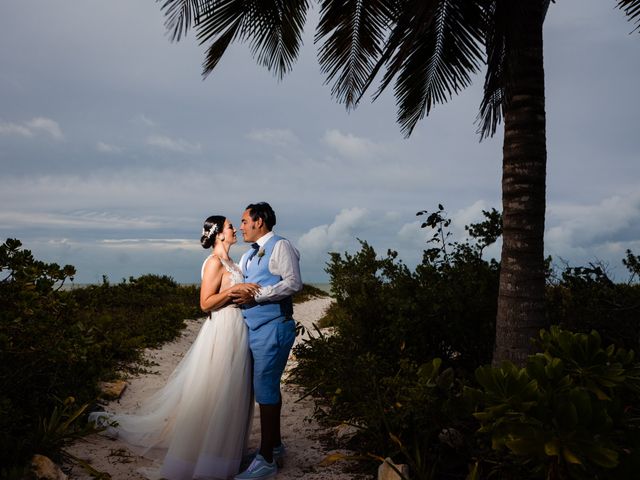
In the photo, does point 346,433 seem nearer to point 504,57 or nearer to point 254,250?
point 254,250

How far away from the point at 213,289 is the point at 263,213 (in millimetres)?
813

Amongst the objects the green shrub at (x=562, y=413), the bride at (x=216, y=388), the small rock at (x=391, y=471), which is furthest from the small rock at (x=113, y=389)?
the green shrub at (x=562, y=413)

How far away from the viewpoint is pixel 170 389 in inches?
212

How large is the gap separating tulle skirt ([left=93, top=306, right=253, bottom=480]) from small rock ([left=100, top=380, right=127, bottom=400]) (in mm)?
2559

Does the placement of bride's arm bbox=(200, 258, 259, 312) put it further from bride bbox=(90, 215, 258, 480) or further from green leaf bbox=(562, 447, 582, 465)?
green leaf bbox=(562, 447, 582, 465)

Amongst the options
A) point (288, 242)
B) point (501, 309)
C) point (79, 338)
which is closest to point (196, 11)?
point (288, 242)

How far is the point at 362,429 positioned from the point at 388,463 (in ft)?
3.00

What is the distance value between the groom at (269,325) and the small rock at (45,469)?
4.53ft

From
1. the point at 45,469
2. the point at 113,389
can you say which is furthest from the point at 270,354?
the point at 113,389

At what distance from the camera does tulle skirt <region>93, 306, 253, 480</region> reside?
14.5 feet

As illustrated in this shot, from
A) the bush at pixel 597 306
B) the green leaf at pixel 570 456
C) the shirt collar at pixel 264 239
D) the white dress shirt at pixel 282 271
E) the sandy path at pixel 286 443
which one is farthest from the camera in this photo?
the bush at pixel 597 306

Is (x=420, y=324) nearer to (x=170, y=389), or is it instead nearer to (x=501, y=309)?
(x=501, y=309)

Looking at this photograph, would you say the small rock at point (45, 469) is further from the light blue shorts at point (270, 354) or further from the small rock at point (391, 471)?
the small rock at point (391, 471)

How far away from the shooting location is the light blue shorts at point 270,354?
4449 mm
